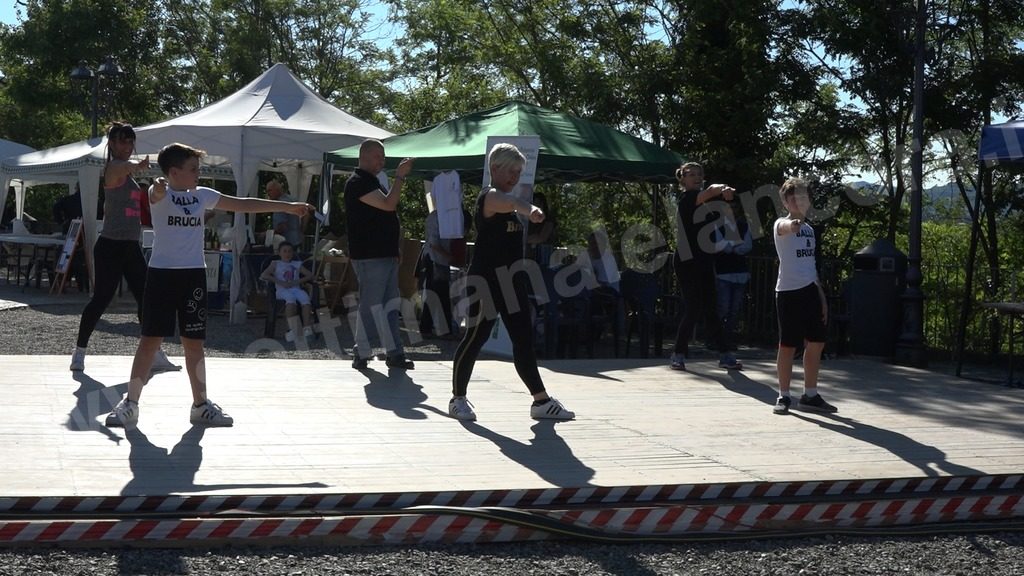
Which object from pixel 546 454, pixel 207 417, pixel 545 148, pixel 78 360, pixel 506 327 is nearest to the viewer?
pixel 546 454

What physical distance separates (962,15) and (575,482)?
1165 cm

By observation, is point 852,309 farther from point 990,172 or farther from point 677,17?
point 677,17

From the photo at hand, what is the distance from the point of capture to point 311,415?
758cm

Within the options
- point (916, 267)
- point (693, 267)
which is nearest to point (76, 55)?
point (916, 267)

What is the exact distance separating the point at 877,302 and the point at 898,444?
17.1 feet

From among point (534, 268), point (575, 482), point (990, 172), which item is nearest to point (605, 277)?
point (534, 268)

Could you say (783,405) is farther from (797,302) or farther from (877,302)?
(877,302)

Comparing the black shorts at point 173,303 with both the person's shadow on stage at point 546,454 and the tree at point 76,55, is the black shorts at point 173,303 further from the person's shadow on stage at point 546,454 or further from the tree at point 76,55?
the tree at point 76,55

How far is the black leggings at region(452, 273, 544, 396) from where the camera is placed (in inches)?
285

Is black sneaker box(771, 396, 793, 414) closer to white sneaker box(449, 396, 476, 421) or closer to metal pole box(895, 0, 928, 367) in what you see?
white sneaker box(449, 396, 476, 421)

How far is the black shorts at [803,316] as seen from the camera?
826cm

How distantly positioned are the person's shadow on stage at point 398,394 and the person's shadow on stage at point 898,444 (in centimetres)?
255

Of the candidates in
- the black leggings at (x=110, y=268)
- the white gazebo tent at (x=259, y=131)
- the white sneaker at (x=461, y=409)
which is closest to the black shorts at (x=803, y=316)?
the white sneaker at (x=461, y=409)

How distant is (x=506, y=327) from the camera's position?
7.51 m
